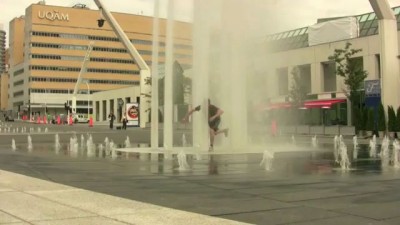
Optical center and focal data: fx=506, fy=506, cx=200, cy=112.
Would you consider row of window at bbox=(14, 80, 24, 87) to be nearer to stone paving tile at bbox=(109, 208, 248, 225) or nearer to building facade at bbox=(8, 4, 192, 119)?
building facade at bbox=(8, 4, 192, 119)

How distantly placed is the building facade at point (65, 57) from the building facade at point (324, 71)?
90554 millimetres

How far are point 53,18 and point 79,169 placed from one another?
150 m

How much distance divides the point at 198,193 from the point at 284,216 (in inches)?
91.7

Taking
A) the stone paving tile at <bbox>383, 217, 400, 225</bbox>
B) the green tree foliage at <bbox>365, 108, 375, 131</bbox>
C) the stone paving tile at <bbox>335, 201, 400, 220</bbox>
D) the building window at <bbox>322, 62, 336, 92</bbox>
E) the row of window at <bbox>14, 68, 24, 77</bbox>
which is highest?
the row of window at <bbox>14, 68, 24, 77</bbox>

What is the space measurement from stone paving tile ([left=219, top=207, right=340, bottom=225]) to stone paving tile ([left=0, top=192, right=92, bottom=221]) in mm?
2114

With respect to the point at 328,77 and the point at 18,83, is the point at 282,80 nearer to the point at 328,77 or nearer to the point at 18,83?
the point at 328,77

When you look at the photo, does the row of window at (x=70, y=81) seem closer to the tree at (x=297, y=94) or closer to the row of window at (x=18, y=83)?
the row of window at (x=18, y=83)

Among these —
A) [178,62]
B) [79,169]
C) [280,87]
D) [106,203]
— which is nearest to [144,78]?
[280,87]

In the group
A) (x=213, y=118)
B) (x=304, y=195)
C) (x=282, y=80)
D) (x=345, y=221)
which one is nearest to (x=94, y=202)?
(x=304, y=195)

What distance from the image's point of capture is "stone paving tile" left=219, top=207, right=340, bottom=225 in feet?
21.1

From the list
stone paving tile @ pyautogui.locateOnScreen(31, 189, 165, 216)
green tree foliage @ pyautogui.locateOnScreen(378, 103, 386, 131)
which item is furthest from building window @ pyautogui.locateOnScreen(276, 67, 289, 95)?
stone paving tile @ pyautogui.locateOnScreen(31, 189, 165, 216)

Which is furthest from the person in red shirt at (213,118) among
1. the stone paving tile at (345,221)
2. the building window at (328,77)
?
the building window at (328,77)

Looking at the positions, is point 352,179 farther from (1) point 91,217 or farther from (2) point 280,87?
(2) point 280,87

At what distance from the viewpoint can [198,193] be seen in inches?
344
